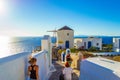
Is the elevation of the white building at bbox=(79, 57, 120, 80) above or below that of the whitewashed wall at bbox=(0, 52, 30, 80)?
below

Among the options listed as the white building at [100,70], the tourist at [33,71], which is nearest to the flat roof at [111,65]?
the white building at [100,70]

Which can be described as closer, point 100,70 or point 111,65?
point 100,70

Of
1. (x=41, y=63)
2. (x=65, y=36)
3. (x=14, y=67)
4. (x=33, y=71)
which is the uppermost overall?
(x=65, y=36)

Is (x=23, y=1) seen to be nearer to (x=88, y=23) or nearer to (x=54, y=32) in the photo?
(x=54, y=32)

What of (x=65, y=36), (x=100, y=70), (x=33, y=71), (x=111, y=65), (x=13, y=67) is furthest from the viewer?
(x=65, y=36)

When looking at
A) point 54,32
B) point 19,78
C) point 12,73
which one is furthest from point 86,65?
point 54,32

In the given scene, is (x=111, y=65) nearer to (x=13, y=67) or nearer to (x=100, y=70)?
(x=100, y=70)

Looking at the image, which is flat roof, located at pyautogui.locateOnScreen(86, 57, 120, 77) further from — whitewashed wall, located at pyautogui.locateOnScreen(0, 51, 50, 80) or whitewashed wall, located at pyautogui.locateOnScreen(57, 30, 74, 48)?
whitewashed wall, located at pyautogui.locateOnScreen(57, 30, 74, 48)

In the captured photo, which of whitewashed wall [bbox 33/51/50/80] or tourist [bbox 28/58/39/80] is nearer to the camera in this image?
tourist [bbox 28/58/39/80]

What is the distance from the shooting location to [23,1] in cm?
1889

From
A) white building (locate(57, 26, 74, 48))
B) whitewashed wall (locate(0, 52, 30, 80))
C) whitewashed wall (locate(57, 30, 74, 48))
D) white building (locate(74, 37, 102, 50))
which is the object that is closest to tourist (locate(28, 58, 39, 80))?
whitewashed wall (locate(0, 52, 30, 80))

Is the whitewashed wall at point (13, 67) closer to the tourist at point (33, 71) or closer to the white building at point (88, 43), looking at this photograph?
the tourist at point (33, 71)

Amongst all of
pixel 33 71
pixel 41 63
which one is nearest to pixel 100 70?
pixel 33 71

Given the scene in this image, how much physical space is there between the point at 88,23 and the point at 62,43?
15111 mm
